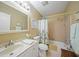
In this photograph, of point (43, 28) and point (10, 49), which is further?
point (43, 28)

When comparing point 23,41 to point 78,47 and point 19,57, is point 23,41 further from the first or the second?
point 78,47

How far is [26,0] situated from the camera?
1.29m

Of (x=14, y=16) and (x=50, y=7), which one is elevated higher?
(x=50, y=7)

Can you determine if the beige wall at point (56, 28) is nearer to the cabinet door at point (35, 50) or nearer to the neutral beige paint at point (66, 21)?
the neutral beige paint at point (66, 21)

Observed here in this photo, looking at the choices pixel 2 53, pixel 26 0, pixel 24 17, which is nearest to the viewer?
pixel 2 53

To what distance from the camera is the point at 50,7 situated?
1.40 meters

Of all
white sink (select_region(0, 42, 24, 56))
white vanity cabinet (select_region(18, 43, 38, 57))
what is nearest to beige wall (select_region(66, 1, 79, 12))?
white vanity cabinet (select_region(18, 43, 38, 57))

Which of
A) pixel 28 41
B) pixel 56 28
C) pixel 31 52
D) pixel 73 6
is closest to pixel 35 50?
pixel 31 52

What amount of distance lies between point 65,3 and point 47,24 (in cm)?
43

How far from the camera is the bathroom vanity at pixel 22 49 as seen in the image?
3.74 ft

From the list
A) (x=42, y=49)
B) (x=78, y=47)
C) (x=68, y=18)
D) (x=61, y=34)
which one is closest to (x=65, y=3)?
(x=68, y=18)

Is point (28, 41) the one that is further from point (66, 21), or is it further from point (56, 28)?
point (66, 21)

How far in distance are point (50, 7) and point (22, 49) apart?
2.67 ft

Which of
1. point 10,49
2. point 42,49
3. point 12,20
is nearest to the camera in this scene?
point 10,49
